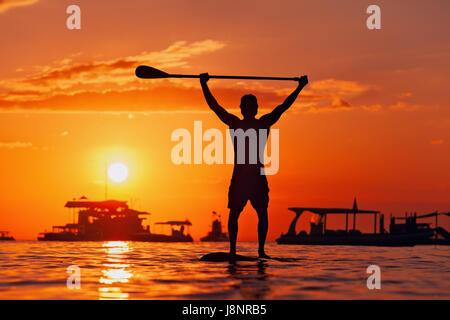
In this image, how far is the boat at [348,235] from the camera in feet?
209

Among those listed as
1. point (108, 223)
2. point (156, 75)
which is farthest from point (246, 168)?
point (108, 223)

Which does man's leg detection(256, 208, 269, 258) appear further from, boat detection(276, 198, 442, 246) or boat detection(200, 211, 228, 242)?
boat detection(200, 211, 228, 242)

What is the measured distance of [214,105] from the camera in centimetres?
1043

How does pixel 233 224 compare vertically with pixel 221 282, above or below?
above

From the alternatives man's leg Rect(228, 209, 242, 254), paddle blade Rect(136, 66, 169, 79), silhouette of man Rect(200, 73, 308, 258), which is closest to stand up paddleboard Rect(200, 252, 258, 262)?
silhouette of man Rect(200, 73, 308, 258)

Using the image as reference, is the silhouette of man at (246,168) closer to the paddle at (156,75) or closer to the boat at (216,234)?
the paddle at (156,75)

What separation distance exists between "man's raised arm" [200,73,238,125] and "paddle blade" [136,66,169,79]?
110 cm

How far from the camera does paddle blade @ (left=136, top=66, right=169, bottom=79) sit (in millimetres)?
11305

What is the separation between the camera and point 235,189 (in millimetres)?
10352

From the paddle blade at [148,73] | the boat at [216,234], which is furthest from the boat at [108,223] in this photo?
the paddle blade at [148,73]

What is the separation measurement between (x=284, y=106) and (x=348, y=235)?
182ft

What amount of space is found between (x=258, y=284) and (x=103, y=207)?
113 metres

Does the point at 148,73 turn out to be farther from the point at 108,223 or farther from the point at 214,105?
the point at 108,223
